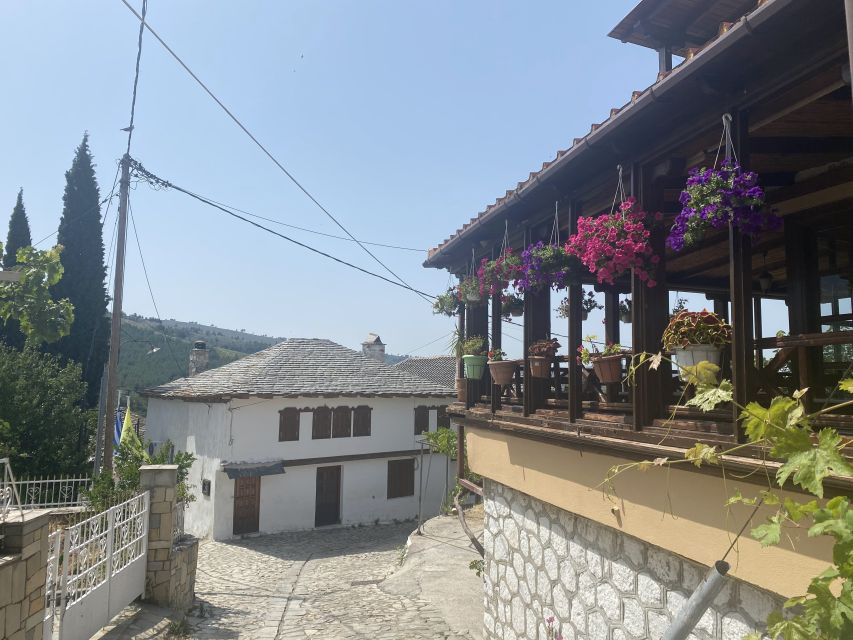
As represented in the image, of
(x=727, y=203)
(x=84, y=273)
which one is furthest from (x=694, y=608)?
(x=84, y=273)

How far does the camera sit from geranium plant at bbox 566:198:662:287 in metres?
4.57

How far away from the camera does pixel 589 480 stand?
5055 millimetres

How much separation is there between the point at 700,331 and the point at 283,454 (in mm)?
19715

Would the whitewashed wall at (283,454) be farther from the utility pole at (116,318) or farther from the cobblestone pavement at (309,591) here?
the utility pole at (116,318)

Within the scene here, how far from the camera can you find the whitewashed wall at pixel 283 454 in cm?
2073

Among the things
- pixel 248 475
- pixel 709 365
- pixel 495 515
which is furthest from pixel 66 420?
pixel 709 365

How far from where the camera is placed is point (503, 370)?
6.96 metres

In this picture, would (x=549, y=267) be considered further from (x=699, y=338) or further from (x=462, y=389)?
(x=462, y=389)

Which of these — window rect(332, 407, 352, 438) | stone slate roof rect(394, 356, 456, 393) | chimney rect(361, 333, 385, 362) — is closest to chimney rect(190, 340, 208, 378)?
chimney rect(361, 333, 385, 362)

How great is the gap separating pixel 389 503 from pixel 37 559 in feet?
61.1

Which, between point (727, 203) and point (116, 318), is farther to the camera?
point (116, 318)

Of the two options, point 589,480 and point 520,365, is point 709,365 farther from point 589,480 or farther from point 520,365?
point 520,365

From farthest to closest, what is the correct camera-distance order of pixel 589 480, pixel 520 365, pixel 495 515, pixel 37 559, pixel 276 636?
pixel 276 636 → pixel 495 515 → pixel 520 365 → pixel 37 559 → pixel 589 480

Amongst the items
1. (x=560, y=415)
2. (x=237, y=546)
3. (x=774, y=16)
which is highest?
(x=774, y=16)
